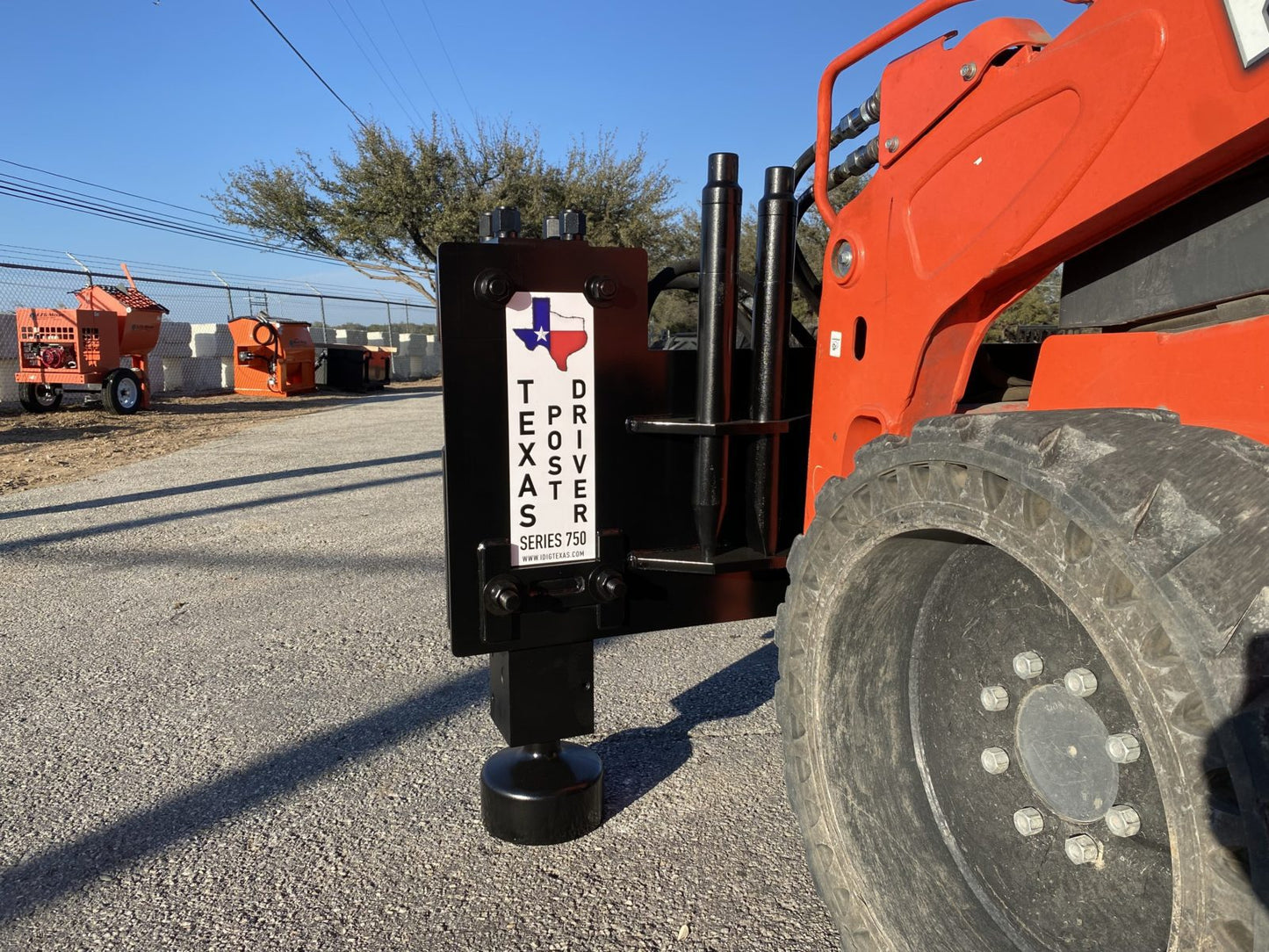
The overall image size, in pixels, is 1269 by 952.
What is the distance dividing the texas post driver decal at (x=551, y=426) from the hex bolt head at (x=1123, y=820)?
1249 millimetres

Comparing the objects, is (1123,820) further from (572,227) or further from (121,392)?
(121,392)

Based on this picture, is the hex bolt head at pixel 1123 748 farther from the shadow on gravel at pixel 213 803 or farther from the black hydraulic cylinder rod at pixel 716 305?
the shadow on gravel at pixel 213 803

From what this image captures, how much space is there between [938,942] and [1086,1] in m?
1.58

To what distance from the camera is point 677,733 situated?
3.08m

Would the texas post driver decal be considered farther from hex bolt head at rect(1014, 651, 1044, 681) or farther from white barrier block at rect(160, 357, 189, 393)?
white barrier block at rect(160, 357, 189, 393)

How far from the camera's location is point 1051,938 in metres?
1.53

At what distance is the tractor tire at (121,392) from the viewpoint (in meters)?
14.9

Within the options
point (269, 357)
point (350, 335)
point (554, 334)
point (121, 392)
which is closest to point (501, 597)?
point (554, 334)

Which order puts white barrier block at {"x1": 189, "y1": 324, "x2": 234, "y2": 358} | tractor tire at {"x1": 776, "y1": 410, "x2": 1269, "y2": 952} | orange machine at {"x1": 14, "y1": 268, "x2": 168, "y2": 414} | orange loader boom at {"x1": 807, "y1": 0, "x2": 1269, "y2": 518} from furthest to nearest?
white barrier block at {"x1": 189, "y1": 324, "x2": 234, "y2": 358} → orange machine at {"x1": 14, "y1": 268, "x2": 168, "y2": 414} → orange loader boom at {"x1": 807, "y1": 0, "x2": 1269, "y2": 518} → tractor tire at {"x1": 776, "y1": 410, "x2": 1269, "y2": 952}

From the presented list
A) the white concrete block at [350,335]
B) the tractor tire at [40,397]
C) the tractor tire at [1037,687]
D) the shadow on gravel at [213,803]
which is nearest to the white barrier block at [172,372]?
the tractor tire at [40,397]

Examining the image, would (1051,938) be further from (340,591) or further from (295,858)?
(340,591)

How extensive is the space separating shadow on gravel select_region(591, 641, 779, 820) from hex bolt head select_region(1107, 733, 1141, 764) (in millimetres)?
1516

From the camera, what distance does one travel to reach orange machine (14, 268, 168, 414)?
46.8 ft

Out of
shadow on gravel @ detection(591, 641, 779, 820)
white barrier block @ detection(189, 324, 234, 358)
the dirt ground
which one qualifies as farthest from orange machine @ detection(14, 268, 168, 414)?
shadow on gravel @ detection(591, 641, 779, 820)
